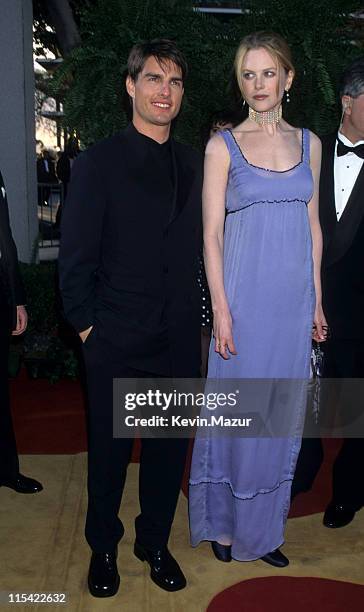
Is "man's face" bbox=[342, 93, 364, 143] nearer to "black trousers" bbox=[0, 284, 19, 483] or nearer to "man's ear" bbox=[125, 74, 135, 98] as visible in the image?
"man's ear" bbox=[125, 74, 135, 98]

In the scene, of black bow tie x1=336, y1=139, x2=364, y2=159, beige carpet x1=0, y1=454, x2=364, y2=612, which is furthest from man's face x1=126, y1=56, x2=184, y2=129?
beige carpet x1=0, y1=454, x2=364, y2=612

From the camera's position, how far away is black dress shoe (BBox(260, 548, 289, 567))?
2.98 meters

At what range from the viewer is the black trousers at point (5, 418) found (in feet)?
11.0

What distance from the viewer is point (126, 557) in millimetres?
3012

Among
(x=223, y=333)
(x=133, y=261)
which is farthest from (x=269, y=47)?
(x=223, y=333)

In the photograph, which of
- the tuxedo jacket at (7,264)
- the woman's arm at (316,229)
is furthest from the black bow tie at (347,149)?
the tuxedo jacket at (7,264)

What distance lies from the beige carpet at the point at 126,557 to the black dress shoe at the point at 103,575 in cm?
3

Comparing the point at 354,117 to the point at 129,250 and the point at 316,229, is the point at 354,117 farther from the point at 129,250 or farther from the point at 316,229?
the point at 129,250

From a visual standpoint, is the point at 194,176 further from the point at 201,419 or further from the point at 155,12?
the point at 155,12

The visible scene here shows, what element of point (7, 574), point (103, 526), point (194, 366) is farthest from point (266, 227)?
point (7, 574)

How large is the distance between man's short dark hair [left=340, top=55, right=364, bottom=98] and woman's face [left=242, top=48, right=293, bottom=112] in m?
0.48

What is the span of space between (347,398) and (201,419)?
93 centimetres

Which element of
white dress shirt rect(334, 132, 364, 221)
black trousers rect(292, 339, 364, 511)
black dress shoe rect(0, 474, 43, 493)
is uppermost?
white dress shirt rect(334, 132, 364, 221)

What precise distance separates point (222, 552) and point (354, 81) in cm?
218
